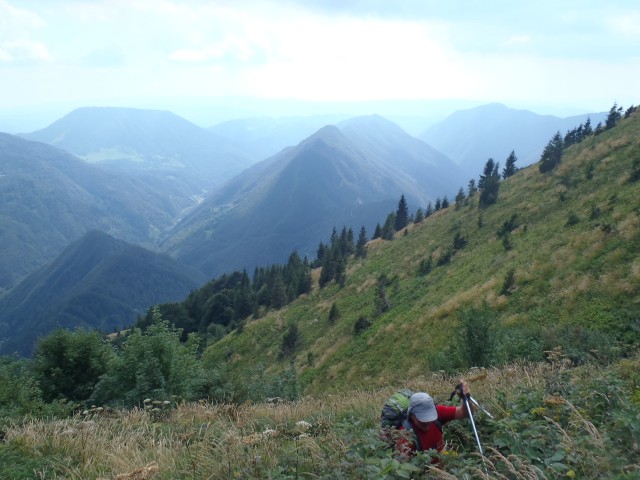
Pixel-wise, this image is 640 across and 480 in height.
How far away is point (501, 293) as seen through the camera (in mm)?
20625

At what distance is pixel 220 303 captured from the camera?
77.1m

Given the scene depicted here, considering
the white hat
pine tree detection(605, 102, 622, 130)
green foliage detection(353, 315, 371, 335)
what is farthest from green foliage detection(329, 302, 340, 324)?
pine tree detection(605, 102, 622, 130)

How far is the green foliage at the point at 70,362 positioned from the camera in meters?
16.8

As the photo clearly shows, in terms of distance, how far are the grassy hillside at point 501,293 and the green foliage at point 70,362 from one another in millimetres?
6226

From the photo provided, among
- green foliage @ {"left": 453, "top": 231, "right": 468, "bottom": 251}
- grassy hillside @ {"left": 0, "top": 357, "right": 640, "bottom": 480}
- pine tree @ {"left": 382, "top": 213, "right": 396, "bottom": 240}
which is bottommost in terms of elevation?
pine tree @ {"left": 382, "top": 213, "right": 396, "bottom": 240}

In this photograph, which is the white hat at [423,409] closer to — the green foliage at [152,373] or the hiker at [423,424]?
the hiker at [423,424]

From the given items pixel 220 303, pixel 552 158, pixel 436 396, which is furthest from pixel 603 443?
pixel 220 303

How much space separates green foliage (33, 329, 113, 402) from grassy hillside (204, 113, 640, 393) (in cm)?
623

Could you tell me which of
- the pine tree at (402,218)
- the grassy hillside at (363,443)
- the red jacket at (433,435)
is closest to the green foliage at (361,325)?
the grassy hillside at (363,443)

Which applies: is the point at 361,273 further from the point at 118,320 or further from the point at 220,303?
the point at 118,320

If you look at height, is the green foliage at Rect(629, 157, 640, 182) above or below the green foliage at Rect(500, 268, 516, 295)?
above

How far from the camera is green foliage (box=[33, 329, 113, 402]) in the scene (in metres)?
16.8

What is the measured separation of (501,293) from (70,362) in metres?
20.4

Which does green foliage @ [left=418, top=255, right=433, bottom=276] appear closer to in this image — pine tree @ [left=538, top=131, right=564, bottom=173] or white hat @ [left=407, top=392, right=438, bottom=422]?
pine tree @ [left=538, top=131, right=564, bottom=173]
